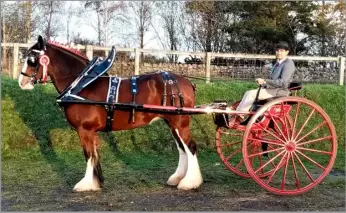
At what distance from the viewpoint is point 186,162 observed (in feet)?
21.0

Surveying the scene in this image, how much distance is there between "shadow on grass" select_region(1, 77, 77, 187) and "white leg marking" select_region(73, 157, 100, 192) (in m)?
2.74

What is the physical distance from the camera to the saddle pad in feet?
19.4

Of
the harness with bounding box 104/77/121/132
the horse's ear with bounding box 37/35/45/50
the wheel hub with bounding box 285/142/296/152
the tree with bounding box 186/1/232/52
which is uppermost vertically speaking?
the tree with bounding box 186/1/232/52

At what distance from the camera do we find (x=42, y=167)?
7.58 meters

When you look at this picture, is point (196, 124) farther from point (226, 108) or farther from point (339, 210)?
point (339, 210)

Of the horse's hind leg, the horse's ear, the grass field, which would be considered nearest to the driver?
the horse's hind leg

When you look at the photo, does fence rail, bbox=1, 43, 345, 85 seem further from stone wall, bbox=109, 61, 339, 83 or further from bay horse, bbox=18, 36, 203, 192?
bay horse, bbox=18, 36, 203, 192

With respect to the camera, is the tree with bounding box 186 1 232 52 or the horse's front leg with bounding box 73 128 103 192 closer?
the horse's front leg with bounding box 73 128 103 192

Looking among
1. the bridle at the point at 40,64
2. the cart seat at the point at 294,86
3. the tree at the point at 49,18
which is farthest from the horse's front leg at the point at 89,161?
the tree at the point at 49,18

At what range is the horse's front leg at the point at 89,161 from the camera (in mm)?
5910

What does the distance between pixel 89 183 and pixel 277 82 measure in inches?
106

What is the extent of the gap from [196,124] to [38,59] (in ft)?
14.7

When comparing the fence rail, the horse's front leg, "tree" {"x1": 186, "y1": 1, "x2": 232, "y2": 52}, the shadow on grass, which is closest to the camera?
the horse's front leg

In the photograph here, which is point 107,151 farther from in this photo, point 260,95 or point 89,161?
point 260,95
